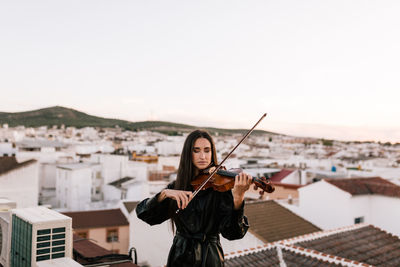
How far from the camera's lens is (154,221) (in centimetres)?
261

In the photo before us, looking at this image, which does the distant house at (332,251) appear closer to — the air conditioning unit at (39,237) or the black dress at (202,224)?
the air conditioning unit at (39,237)

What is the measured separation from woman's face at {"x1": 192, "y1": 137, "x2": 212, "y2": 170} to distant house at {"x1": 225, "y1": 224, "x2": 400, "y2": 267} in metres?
5.44

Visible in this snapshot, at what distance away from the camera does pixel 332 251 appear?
930 cm

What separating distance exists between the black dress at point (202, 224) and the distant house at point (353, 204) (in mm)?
15972


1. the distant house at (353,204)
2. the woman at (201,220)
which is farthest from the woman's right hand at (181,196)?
the distant house at (353,204)

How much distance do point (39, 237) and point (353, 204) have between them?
1605 cm

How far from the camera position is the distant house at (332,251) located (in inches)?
307

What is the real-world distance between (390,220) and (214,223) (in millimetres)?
17389

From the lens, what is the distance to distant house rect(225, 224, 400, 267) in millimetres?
7789

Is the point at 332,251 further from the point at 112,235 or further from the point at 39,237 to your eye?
the point at 112,235

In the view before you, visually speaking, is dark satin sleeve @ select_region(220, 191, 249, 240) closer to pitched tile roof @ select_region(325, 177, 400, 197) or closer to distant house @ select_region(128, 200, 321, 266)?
distant house @ select_region(128, 200, 321, 266)

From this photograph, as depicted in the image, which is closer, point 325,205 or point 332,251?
point 332,251

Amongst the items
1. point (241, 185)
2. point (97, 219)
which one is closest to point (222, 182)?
point (241, 185)

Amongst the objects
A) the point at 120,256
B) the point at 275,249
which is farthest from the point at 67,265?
the point at 275,249
